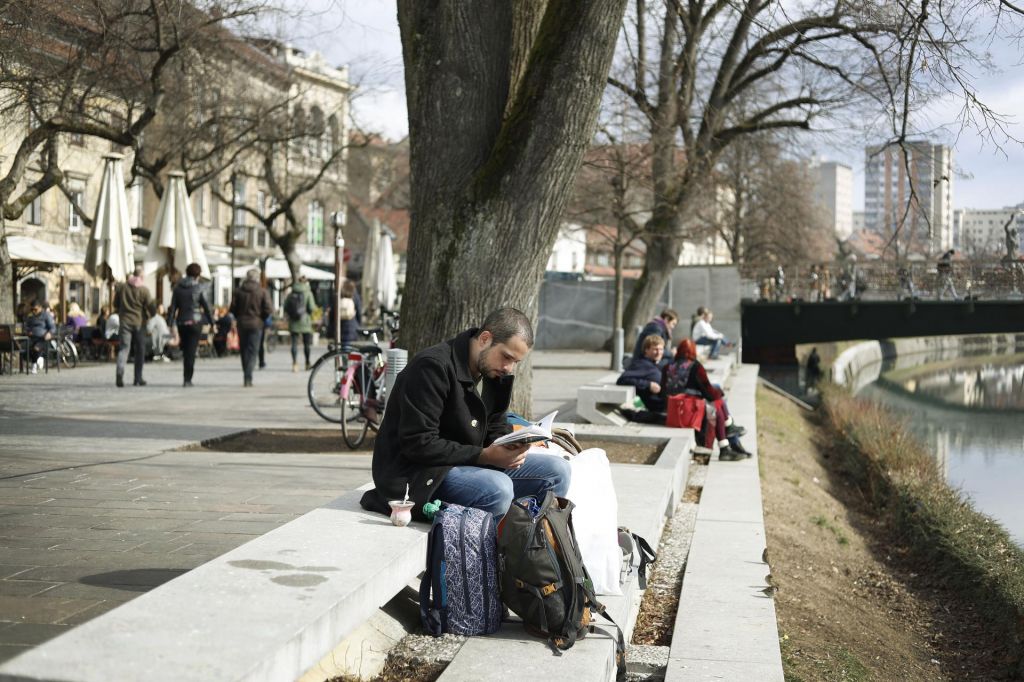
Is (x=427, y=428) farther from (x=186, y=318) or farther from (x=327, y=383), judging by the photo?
(x=186, y=318)

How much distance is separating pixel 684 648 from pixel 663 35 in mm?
17306

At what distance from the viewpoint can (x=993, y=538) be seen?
1166 centimetres

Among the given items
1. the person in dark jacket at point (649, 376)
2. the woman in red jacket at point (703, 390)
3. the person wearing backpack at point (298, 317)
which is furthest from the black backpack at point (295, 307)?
the woman in red jacket at point (703, 390)

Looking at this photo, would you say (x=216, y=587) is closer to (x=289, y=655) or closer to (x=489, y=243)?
(x=289, y=655)

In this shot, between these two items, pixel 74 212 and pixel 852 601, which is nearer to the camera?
pixel 852 601

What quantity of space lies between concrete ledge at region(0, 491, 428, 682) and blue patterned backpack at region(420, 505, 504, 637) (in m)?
0.09

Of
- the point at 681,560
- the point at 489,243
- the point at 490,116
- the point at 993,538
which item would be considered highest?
the point at 490,116

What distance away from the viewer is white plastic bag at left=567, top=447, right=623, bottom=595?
534 cm

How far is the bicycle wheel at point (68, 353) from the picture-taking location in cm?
2297

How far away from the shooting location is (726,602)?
20.0ft

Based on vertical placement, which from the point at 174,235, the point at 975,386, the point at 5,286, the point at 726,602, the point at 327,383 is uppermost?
the point at 174,235

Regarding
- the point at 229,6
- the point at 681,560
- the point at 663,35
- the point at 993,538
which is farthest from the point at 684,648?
the point at 663,35

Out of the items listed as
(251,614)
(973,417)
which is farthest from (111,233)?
(973,417)

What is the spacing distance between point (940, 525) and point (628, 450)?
3556mm
